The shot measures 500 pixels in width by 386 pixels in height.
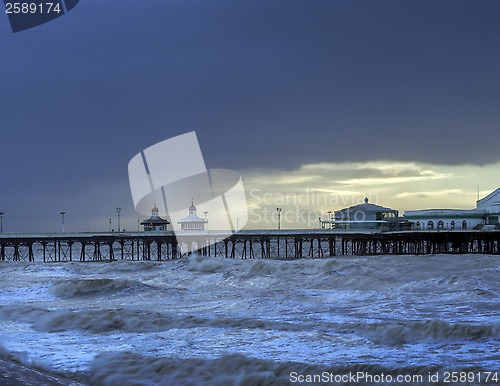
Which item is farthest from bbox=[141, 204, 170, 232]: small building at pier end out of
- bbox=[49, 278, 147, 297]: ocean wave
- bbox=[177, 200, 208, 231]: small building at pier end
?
bbox=[49, 278, 147, 297]: ocean wave

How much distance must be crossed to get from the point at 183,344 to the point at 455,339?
23.0 ft

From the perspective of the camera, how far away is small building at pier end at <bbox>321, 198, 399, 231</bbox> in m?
89.9

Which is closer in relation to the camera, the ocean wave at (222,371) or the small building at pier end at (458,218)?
the ocean wave at (222,371)

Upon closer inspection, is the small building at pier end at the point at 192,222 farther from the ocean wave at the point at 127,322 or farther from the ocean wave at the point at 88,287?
the ocean wave at the point at 127,322

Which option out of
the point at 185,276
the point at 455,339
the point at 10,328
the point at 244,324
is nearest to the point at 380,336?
the point at 455,339

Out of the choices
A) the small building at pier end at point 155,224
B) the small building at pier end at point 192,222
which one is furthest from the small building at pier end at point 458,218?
the small building at pier end at point 155,224

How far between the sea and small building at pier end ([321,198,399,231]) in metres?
57.8

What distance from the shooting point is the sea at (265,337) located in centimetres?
1348

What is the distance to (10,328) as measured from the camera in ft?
66.8

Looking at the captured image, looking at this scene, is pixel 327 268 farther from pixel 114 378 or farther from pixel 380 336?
pixel 114 378

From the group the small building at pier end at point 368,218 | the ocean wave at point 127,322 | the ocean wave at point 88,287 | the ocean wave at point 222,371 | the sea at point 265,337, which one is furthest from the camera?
the small building at pier end at point 368,218

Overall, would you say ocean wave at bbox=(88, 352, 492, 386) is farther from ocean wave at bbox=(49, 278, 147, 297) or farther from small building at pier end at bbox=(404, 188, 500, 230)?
small building at pier end at bbox=(404, 188, 500, 230)

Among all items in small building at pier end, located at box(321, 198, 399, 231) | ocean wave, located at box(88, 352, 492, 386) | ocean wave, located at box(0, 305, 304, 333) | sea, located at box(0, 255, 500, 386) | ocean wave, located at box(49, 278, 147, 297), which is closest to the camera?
ocean wave, located at box(88, 352, 492, 386)

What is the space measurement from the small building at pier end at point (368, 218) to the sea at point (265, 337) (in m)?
57.8
